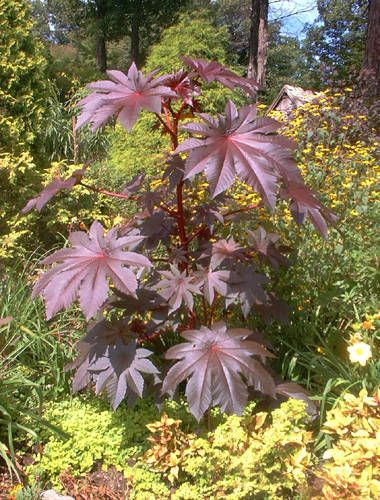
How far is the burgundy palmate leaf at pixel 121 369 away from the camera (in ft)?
Result: 6.65

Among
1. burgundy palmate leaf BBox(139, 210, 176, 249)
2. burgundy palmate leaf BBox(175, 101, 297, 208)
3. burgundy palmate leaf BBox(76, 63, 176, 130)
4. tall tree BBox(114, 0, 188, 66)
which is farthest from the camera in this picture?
tall tree BBox(114, 0, 188, 66)

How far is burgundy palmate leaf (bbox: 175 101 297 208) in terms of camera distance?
5.27 feet

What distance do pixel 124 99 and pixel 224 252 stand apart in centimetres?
73

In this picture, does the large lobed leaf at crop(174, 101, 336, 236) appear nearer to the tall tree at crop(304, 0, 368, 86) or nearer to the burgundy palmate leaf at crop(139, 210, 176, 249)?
the burgundy palmate leaf at crop(139, 210, 176, 249)

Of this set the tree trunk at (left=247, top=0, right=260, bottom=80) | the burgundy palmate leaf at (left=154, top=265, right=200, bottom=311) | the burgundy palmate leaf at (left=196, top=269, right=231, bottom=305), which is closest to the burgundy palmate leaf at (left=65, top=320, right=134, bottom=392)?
the burgundy palmate leaf at (left=154, top=265, right=200, bottom=311)

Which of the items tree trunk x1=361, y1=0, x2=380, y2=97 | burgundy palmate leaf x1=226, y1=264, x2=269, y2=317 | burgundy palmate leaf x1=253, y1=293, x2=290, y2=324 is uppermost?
tree trunk x1=361, y1=0, x2=380, y2=97

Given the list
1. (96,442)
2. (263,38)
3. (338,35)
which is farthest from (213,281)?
(338,35)

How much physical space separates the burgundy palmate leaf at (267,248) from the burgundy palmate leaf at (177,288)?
414 millimetres

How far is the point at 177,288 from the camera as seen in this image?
2074 mm

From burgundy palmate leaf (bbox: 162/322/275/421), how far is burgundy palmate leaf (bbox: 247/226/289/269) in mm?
464

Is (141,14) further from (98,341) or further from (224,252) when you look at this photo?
(98,341)

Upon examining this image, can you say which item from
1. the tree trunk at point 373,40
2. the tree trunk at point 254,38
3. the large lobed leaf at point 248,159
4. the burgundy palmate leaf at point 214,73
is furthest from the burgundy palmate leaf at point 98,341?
the tree trunk at point 254,38

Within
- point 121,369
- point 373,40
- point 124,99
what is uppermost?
point 373,40

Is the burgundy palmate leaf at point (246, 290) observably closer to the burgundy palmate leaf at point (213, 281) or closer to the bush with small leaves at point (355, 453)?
the burgundy palmate leaf at point (213, 281)
